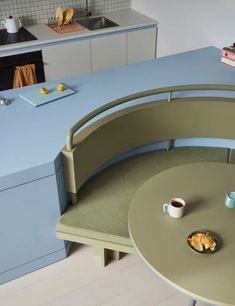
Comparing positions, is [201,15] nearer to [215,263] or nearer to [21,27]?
[21,27]

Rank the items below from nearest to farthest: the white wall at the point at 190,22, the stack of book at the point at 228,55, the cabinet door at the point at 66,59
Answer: the stack of book at the point at 228,55
the white wall at the point at 190,22
the cabinet door at the point at 66,59

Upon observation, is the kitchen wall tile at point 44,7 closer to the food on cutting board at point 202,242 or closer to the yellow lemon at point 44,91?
the yellow lemon at point 44,91

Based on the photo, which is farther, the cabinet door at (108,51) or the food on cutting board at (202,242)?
the cabinet door at (108,51)

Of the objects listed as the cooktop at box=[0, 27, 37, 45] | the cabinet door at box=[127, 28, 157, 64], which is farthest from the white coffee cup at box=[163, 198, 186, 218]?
the cabinet door at box=[127, 28, 157, 64]

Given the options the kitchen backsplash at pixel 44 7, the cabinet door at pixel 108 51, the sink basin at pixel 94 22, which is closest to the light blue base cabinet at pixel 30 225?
the cabinet door at pixel 108 51

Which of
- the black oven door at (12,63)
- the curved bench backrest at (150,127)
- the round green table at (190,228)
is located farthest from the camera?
the black oven door at (12,63)

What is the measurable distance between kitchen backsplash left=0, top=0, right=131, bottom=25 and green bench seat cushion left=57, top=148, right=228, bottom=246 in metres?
2.18

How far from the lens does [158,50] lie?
405cm

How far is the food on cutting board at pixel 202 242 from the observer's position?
153 centimetres

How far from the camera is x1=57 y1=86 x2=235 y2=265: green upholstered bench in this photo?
2.03m

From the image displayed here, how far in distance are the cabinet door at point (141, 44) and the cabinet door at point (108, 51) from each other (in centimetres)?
7

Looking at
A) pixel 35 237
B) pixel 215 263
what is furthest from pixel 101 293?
pixel 215 263

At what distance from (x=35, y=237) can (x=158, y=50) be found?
2.62m

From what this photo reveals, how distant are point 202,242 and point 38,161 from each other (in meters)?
0.89
